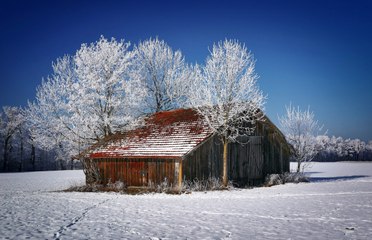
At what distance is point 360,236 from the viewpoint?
839 centimetres

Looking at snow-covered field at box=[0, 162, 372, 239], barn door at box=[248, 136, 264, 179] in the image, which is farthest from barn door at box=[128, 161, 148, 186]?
barn door at box=[248, 136, 264, 179]

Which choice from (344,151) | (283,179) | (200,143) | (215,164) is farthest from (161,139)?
(344,151)

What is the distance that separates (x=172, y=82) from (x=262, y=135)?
598 inches

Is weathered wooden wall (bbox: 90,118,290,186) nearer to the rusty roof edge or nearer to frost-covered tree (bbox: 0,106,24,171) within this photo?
the rusty roof edge

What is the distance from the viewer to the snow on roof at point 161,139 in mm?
20531

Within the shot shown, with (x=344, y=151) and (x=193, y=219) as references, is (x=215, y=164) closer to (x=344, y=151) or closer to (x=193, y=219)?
(x=193, y=219)

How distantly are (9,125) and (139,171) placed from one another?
136 feet

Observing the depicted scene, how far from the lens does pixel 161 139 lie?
2241cm

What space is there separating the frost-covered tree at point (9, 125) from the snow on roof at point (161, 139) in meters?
35.4

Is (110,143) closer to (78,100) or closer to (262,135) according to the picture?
(78,100)

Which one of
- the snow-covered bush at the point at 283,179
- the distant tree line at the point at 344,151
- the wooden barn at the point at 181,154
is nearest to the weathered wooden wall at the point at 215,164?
the wooden barn at the point at 181,154

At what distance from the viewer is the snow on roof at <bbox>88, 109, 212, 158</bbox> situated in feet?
67.4

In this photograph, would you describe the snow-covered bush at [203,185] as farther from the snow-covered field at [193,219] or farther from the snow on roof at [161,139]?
the snow-covered field at [193,219]

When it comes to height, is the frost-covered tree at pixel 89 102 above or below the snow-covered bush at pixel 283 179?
above
